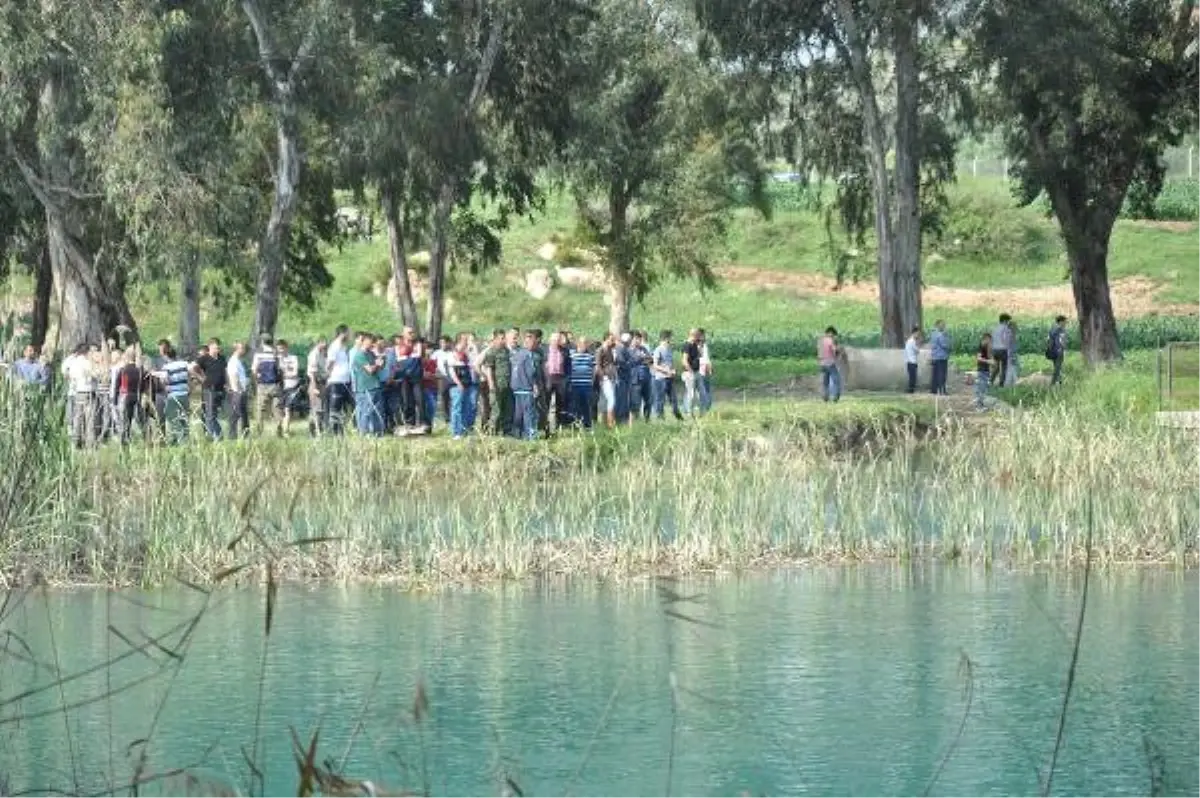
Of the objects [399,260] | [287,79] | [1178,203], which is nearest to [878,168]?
[399,260]

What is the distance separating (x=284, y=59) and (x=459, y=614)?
69.7ft

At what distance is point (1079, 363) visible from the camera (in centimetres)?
4638

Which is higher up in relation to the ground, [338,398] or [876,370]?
[338,398]

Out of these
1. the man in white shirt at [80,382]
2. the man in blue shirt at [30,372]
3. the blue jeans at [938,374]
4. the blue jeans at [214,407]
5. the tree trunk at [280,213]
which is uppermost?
the tree trunk at [280,213]

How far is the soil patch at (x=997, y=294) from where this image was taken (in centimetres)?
6775

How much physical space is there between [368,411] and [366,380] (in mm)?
382

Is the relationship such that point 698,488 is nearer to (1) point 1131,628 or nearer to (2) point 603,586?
(2) point 603,586

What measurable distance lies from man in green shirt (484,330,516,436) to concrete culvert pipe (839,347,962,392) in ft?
36.0

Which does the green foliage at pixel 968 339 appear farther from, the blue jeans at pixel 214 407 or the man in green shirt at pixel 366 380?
the man in green shirt at pixel 366 380

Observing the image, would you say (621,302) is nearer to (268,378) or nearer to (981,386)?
(981,386)

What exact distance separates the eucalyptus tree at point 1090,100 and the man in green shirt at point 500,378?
15248 mm

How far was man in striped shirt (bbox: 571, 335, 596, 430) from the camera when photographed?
28.7 metres

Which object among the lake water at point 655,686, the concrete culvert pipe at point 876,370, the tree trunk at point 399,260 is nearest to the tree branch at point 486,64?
the tree trunk at point 399,260

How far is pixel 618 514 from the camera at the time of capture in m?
19.9
